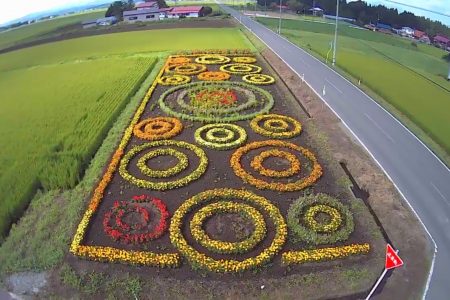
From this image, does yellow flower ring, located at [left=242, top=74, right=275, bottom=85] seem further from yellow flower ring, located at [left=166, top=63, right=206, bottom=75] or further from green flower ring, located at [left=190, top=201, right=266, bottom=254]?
green flower ring, located at [left=190, top=201, right=266, bottom=254]

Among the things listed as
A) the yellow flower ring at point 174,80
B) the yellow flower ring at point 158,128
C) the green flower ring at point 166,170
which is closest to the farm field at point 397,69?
the green flower ring at point 166,170

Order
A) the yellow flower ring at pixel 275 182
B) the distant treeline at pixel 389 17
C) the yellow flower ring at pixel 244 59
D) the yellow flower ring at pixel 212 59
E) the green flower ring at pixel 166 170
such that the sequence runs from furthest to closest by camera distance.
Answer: the distant treeline at pixel 389 17 → the yellow flower ring at pixel 244 59 → the yellow flower ring at pixel 212 59 → the green flower ring at pixel 166 170 → the yellow flower ring at pixel 275 182

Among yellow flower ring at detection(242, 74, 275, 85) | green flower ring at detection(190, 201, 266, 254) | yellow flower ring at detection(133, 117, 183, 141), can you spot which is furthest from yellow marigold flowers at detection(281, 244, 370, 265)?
yellow flower ring at detection(242, 74, 275, 85)

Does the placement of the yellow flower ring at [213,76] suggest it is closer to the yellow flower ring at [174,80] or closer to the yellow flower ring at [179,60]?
the yellow flower ring at [174,80]

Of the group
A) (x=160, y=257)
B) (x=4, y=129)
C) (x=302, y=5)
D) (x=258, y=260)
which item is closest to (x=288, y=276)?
(x=258, y=260)

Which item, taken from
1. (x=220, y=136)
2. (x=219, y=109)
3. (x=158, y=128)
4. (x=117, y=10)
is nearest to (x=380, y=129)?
(x=220, y=136)

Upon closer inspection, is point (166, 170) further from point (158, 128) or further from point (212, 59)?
point (212, 59)
